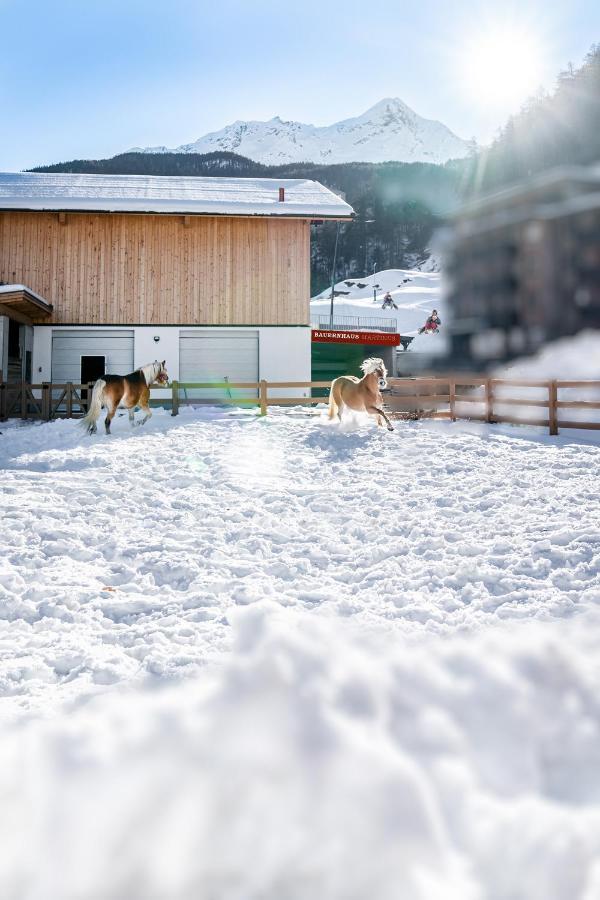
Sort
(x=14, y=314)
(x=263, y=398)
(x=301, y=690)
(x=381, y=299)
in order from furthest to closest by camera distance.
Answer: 1. (x=381, y=299)
2. (x=14, y=314)
3. (x=263, y=398)
4. (x=301, y=690)

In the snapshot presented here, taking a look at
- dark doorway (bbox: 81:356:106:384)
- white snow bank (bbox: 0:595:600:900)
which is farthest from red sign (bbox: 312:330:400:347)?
white snow bank (bbox: 0:595:600:900)

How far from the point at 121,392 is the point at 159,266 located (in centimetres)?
720

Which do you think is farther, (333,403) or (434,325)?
(333,403)

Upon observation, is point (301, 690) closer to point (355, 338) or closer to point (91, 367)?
point (91, 367)

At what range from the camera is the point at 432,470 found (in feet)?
33.3

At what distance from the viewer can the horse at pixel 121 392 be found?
1392 cm

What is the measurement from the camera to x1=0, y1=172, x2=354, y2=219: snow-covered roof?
1911 cm

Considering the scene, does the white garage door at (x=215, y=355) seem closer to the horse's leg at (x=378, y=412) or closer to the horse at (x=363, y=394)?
the horse at (x=363, y=394)

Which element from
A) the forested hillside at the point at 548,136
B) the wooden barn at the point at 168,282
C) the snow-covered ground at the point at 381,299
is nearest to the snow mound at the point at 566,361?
the forested hillside at the point at 548,136

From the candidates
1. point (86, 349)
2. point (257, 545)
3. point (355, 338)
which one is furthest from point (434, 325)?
point (355, 338)

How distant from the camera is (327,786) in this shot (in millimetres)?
1650

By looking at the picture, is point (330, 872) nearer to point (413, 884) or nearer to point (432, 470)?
point (413, 884)

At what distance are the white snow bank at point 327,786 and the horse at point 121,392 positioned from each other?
11.6 meters

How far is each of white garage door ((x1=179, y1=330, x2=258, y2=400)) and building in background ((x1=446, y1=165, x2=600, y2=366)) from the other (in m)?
19.7
